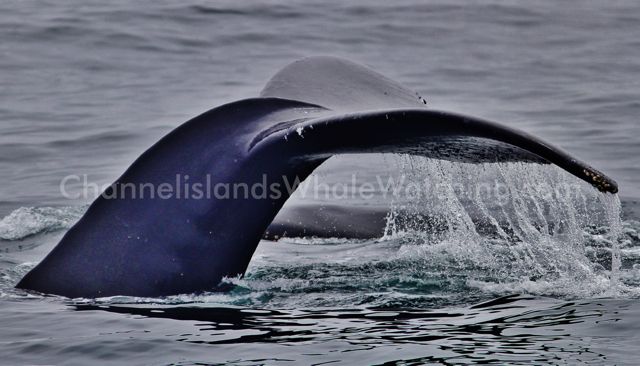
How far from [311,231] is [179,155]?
9.75ft

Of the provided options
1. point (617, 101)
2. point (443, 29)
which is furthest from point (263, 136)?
point (443, 29)

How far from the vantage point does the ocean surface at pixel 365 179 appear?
4.75 m

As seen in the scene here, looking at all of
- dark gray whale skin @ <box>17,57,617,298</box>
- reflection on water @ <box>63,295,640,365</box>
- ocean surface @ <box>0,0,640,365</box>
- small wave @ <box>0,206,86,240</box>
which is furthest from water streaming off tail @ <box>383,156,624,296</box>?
small wave @ <box>0,206,86,240</box>

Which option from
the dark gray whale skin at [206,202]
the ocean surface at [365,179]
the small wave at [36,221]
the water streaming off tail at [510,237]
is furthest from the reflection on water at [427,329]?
the small wave at [36,221]

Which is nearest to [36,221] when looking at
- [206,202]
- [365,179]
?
[365,179]

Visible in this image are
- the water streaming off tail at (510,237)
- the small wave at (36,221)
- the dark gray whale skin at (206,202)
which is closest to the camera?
the dark gray whale skin at (206,202)

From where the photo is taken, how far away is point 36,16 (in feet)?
63.8

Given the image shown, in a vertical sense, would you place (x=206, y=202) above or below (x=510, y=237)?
above

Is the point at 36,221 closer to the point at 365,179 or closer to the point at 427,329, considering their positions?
the point at 365,179

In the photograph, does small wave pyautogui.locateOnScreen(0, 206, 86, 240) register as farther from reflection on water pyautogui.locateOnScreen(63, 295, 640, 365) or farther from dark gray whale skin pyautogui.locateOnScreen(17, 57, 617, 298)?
dark gray whale skin pyautogui.locateOnScreen(17, 57, 617, 298)

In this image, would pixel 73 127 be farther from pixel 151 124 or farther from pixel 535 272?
pixel 535 272

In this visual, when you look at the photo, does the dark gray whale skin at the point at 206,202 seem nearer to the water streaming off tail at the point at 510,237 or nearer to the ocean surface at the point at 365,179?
the ocean surface at the point at 365,179

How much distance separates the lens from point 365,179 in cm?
1067

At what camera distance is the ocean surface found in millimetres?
4754
